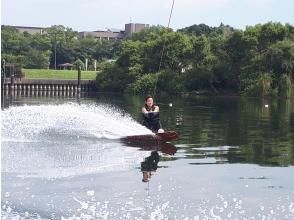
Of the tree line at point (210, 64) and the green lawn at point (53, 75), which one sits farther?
the green lawn at point (53, 75)

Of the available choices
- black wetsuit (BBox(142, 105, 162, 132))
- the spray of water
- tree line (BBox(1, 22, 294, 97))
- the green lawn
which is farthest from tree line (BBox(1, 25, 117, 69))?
black wetsuit (BBox(142, 105, 162, 132))

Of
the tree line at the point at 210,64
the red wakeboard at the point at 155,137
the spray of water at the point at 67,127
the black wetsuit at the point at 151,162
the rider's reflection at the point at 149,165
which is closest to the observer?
the rider's reflection at the point at 149,165

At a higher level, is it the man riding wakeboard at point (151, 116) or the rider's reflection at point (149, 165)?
the man riding wakeboard at point (151, 116)

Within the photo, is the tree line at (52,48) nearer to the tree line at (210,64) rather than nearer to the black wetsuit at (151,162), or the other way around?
the tree line at (210,64)

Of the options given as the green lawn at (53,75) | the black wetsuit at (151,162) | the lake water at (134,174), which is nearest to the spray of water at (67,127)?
the lake water at (134,174)

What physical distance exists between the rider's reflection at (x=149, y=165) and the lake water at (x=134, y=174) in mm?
145

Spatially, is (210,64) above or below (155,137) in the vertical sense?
above

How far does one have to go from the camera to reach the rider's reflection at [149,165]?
1782 centimetres

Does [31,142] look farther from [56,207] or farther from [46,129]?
[56,207]

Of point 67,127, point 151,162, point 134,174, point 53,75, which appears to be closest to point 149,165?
point 151,162

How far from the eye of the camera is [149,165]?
19578 mm

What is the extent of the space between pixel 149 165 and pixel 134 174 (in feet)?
5.86

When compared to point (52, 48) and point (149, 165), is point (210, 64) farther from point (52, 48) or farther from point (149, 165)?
point (149, 165)

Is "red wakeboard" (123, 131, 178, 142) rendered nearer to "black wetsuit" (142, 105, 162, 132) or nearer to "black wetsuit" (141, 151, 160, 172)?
"black wetsuit" (142, 105, 162, 132)
